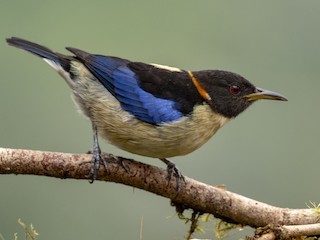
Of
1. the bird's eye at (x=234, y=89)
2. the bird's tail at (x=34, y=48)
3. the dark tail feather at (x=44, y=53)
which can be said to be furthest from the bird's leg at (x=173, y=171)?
the bird's tail at (x=34, y=48)

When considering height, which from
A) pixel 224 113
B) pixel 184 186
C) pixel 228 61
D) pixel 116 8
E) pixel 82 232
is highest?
pixel 116 8

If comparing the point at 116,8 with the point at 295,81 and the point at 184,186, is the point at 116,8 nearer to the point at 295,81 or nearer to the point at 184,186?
the point at 295,81

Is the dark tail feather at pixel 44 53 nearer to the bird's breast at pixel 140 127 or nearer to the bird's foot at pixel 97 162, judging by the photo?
the bird's breast at pixel 140 127

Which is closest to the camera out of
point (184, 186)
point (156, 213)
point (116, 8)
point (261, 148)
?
point (184, 186)

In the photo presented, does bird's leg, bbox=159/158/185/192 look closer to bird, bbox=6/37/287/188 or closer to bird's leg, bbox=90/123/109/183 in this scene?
bird, bbox=6/37/287/188

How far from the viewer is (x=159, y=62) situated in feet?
21.9

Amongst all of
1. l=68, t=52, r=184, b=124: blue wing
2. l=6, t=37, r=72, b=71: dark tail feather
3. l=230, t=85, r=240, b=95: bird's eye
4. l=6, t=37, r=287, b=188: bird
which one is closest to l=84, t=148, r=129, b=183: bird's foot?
l=6, t=37, r=287, b=188: bird

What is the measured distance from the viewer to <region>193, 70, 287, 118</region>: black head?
615 cm

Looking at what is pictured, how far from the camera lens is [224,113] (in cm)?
618

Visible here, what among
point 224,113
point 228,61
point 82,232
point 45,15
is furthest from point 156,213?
point 45,15

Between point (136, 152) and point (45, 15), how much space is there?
2.04 meters

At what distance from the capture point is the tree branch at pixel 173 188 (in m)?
4.60

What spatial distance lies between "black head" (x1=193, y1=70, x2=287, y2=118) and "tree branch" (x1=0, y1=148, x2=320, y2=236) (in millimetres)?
1015

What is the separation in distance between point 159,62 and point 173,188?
1.77m
